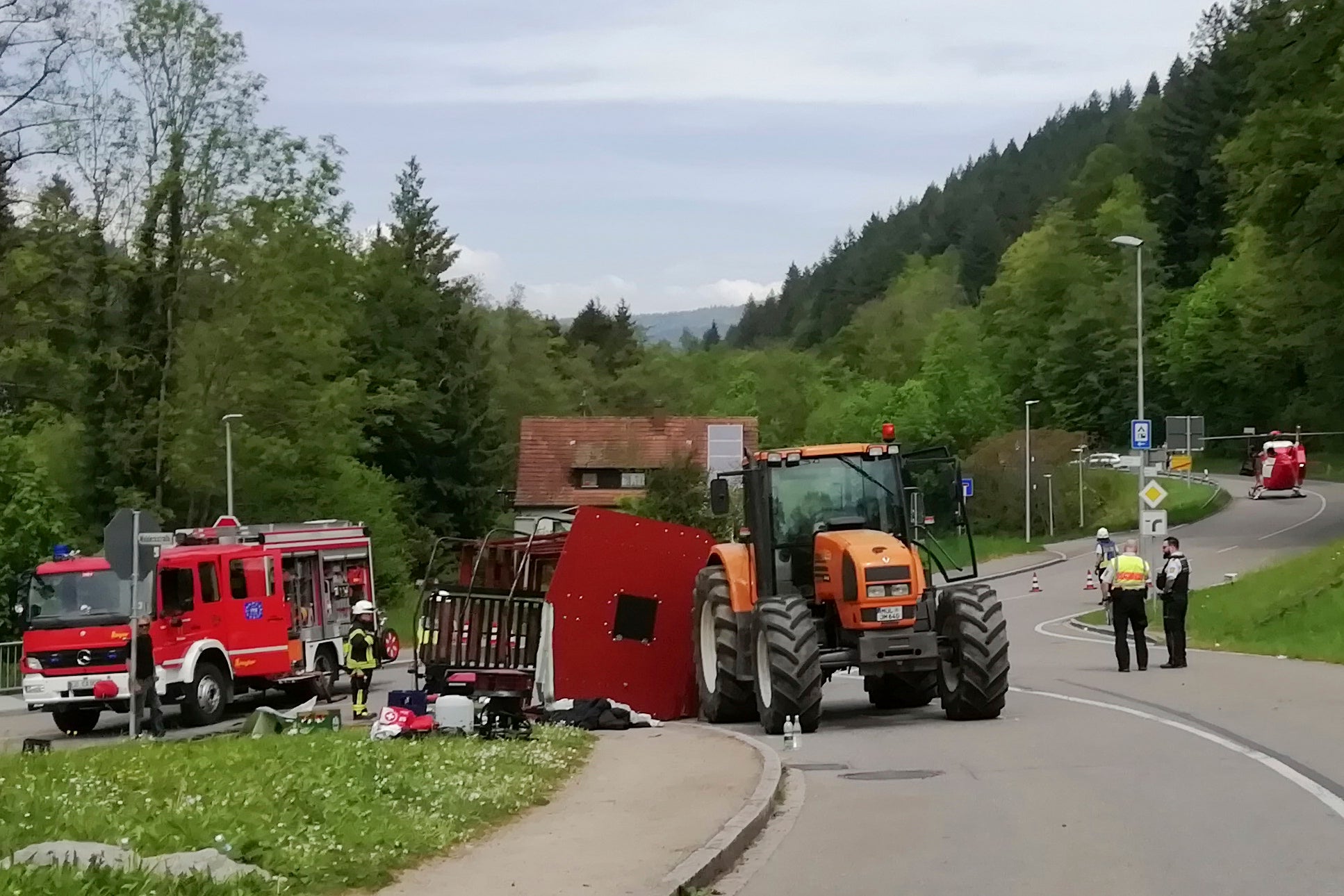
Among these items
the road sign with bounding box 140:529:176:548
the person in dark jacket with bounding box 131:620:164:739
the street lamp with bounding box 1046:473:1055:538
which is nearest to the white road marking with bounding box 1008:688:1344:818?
the road sign with bounding box 140:529:176:548

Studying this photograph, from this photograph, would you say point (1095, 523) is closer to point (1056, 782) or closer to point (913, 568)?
point (913, 568)

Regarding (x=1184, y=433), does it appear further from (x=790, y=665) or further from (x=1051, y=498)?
(x=1051, y=498)

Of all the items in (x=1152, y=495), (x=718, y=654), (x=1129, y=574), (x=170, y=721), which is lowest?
(x=170, y=721)

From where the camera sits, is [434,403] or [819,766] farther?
[434,403]

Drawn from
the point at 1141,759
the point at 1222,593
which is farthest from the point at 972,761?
the point at 1222,593

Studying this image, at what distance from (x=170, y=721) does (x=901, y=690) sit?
12.1m

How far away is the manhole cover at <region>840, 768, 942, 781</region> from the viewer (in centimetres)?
1431

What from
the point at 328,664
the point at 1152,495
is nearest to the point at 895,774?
the point at 328,664

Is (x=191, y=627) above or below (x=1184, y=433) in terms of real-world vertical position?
below

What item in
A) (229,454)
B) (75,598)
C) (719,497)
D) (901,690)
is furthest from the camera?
(229,454)

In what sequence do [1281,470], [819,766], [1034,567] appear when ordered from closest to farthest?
1. [819,766]
2. [1034,567]
3. [1281,470]

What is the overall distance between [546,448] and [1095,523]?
25.5 metres

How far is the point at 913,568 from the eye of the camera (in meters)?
18.6

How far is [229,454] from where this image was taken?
4644 centimetres
